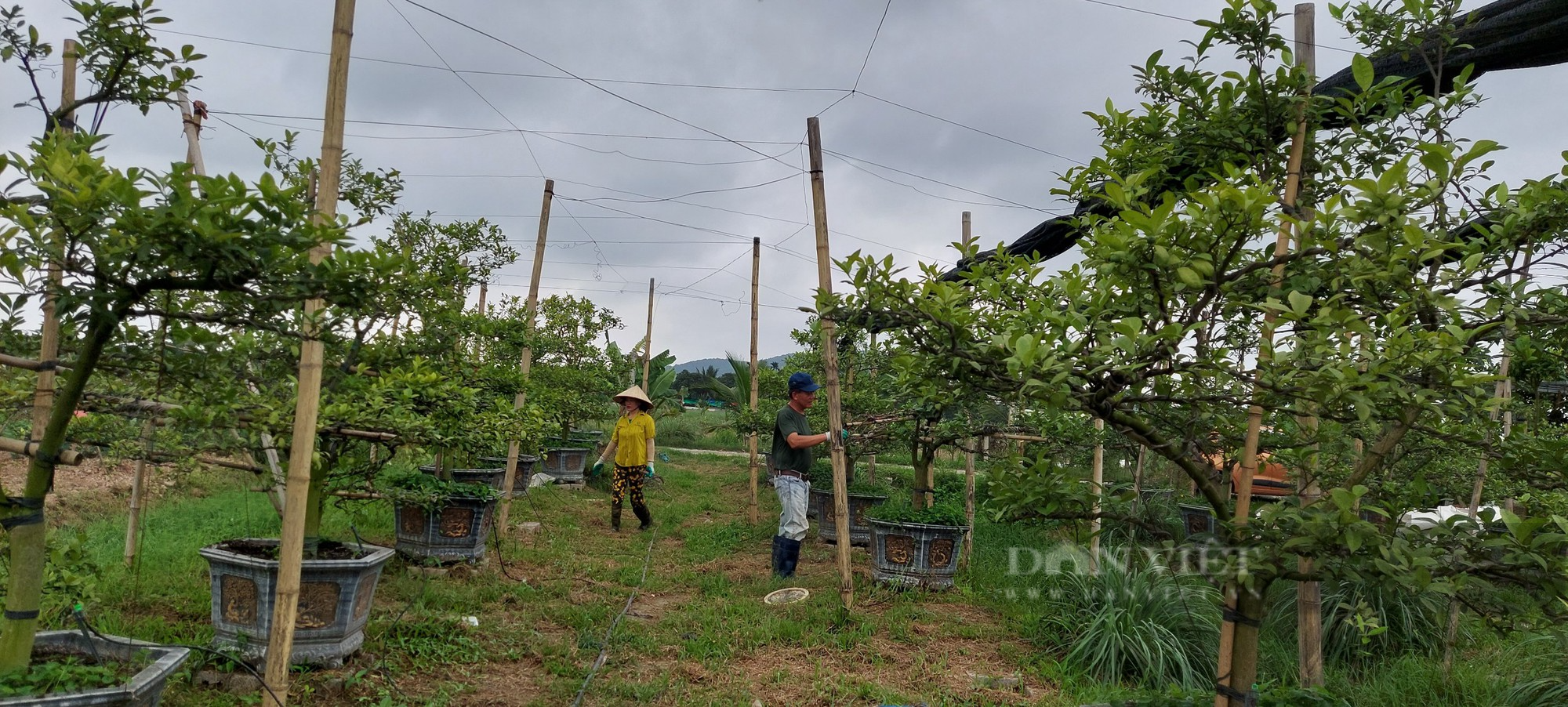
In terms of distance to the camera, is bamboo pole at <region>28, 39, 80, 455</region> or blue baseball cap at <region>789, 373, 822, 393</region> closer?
bamboo pole at <region>28, 39, 80, 455</region>

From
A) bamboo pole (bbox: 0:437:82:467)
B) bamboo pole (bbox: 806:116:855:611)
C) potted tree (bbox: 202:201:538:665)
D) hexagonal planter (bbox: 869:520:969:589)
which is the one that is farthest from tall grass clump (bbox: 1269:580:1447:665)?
bamboo pole (bbox: 0:437:82:467)

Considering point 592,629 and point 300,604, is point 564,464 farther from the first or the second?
point 300,604

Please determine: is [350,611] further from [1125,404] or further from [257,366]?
[1125,404]

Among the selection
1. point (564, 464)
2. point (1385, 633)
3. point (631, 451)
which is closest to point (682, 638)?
point (631, 451)

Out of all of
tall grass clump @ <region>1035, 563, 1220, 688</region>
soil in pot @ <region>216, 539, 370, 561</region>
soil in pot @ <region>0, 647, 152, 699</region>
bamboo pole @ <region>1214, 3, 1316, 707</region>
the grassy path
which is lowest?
the grassy path

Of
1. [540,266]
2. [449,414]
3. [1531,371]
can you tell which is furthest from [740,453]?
[1531,371]

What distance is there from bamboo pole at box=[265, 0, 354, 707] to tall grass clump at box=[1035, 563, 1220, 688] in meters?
4.00

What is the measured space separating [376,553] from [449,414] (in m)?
0.88

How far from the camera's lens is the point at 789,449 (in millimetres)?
6844

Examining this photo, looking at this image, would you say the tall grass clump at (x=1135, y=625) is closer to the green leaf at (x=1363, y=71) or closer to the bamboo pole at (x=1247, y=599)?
the bamboo pole at (x=1247, y=599)

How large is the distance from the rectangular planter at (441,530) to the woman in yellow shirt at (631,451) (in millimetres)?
2583

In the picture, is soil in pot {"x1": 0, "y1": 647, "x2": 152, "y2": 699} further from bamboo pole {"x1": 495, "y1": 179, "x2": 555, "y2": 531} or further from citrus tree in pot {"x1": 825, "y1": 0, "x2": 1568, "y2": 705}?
bamboo pole {"x1": 495, "y1": 179, "x2": 555, "y2": 531}

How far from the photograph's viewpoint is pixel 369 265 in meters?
2.34

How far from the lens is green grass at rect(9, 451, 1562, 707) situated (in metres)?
4.22
